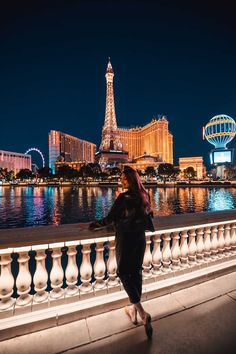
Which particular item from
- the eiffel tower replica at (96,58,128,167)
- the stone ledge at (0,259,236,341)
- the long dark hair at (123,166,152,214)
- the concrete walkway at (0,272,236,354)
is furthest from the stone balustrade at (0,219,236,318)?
the eiffel tower replica at (96,58,128,167)

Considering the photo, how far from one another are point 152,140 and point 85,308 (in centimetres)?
17980

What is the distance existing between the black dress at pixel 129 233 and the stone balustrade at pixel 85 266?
0.81m

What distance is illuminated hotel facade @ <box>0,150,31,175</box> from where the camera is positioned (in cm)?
16594

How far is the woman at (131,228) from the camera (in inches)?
110

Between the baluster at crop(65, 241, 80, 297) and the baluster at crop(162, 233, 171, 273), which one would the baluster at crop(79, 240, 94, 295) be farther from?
the baluster at crop(162, 233, 171, 273)

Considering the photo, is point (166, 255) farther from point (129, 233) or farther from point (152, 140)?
point (152, 140)

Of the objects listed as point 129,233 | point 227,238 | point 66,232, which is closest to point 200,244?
point 227,238

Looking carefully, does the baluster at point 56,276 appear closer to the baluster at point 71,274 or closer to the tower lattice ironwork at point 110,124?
the baluster at point 71,274

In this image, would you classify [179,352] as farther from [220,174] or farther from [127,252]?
[220,174]

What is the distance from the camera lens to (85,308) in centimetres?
335

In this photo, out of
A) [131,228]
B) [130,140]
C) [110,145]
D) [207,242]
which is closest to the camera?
[131,228]

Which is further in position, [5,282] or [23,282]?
[23,282]

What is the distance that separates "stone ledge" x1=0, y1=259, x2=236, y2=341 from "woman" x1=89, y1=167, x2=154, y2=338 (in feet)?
2.37

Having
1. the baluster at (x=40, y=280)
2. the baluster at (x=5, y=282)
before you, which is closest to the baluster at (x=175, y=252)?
the baluster at (x=40, y=280)
